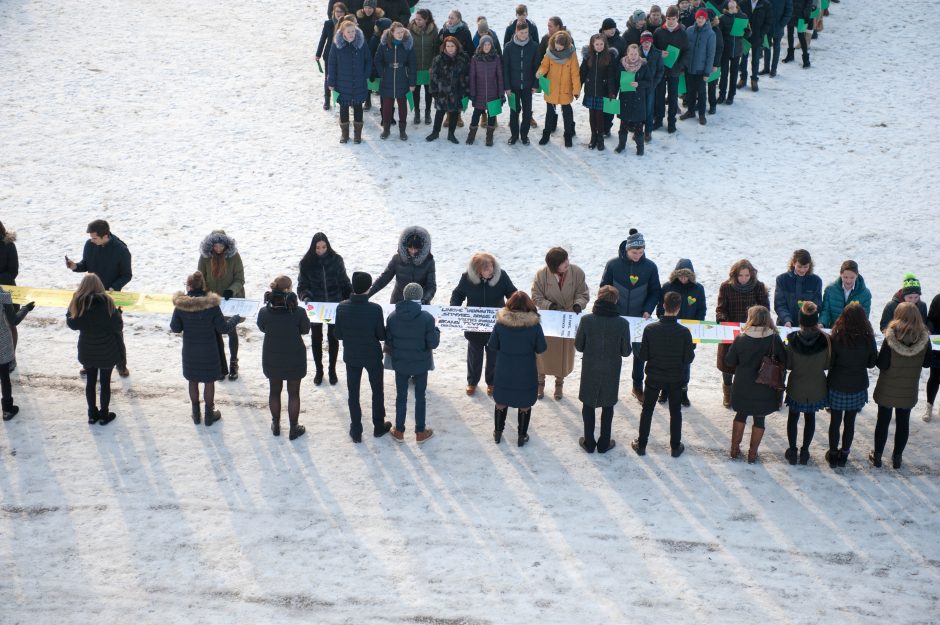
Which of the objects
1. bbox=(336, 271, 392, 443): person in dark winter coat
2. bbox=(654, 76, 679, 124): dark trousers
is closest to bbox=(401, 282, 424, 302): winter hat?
bbox=(336, 271, 392, 443): person in dark winter coat

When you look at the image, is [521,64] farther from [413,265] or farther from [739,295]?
[739,295]

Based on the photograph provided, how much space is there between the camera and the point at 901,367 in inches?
348

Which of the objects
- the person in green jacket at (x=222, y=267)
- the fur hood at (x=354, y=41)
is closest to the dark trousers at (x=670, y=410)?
the person in green jacket at (x=222, y=267)

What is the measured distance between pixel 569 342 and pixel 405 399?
5.65 ft

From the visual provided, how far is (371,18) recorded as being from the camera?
53.8ft

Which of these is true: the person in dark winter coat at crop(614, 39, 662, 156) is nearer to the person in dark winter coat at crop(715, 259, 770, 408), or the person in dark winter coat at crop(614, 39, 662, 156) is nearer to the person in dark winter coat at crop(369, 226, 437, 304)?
the person in dark winter coat at crop(715, 259, 770, 408)

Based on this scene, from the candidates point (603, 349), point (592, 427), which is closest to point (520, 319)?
point (603, 349)

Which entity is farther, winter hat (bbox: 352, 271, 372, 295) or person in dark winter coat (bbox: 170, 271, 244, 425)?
person in dark winter coat (bbox: 170, 271, 244, 425)

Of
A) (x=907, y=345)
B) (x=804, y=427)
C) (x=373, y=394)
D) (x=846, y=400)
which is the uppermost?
(x=907, y=345)

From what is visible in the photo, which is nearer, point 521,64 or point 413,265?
point 413,265

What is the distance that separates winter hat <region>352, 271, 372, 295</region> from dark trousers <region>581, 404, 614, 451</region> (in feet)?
7.21

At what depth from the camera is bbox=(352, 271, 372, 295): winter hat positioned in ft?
29.8

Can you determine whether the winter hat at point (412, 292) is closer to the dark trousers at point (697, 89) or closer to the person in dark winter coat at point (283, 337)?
the person in dark winter coat at point (283, 337)

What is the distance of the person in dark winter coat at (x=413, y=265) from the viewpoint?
33.2ft
